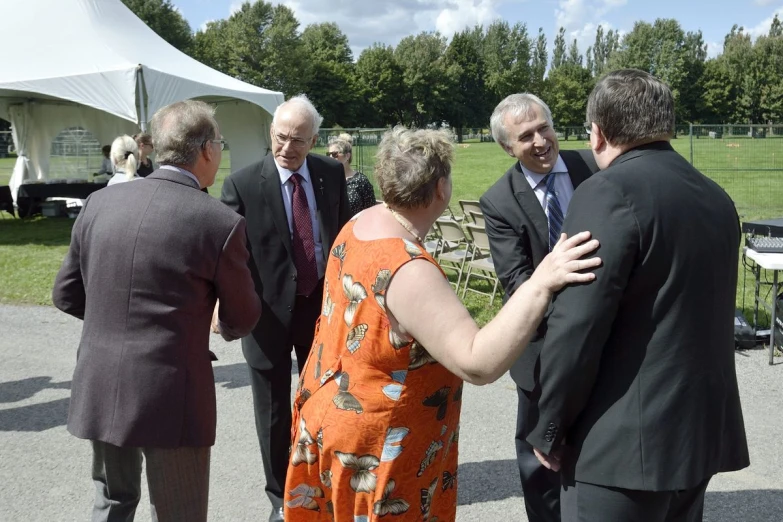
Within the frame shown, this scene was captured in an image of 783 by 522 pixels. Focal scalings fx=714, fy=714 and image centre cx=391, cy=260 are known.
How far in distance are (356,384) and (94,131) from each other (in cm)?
1908

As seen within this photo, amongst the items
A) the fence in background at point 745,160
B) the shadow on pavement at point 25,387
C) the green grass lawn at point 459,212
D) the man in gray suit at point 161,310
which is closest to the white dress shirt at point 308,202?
the man in gray suit at point 161,310

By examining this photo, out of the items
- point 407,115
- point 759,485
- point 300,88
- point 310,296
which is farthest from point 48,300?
point 407,115

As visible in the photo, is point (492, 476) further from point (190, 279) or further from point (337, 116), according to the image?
point (337, 116)

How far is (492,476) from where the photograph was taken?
408 cm

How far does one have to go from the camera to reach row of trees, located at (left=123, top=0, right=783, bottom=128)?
68.6 metres

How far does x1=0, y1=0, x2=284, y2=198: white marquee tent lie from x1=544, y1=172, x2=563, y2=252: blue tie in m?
11.7

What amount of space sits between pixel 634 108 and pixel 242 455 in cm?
339

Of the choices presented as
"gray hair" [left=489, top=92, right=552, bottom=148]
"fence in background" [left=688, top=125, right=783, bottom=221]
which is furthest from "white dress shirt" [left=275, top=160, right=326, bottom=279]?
"fence in background" [left=688, top=125, right=783, bottom=221]

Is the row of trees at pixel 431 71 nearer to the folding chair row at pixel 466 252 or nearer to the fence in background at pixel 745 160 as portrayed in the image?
the fence in background at pixel 745 160

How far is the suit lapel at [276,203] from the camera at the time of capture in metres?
3.56

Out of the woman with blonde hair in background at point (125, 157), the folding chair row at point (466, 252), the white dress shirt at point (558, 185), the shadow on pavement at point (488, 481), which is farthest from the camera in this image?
the folding chair row at point (466, 252)

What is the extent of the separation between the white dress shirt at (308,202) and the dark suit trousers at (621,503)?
1974 millimetres

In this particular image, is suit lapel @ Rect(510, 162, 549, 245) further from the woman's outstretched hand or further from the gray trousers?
the gray trousers

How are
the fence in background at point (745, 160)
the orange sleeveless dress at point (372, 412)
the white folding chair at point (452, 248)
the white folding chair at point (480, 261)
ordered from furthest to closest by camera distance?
the fence in background at point (745, 160), the white folding chair at point (452, 248), the white folding chair at point (480, 261), the orange sleeveless dress at point (372, 412)
